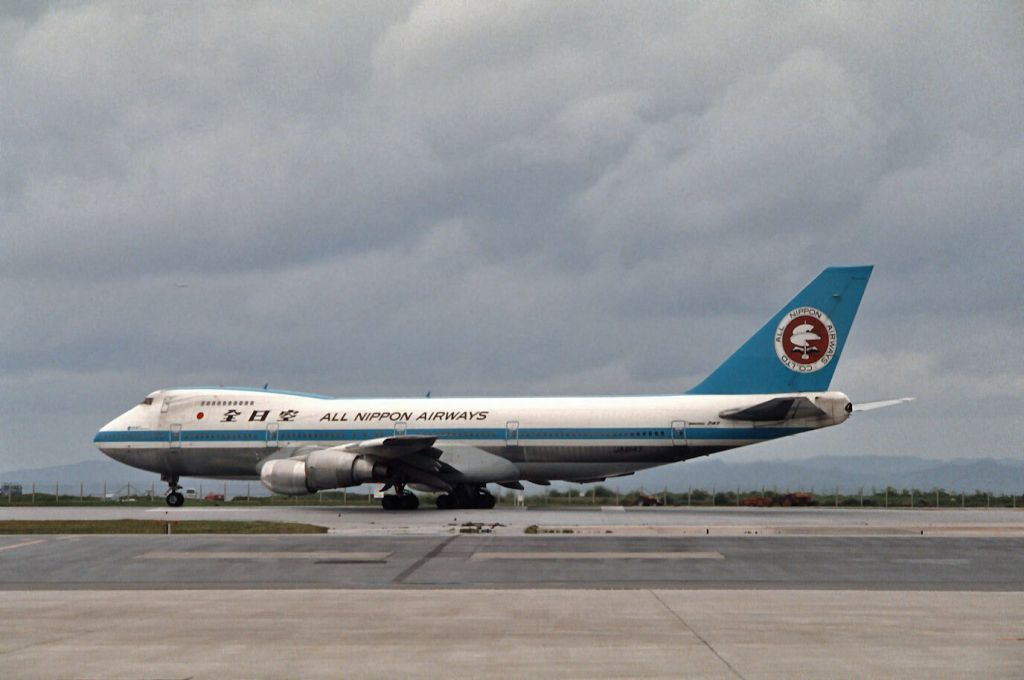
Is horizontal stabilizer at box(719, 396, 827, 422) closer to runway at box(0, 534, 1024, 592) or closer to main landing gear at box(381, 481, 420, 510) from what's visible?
runway at box(0, 534, 1024, 592)

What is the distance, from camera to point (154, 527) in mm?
35125

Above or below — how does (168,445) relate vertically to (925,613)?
above

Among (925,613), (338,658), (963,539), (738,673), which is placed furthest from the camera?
(963,539)

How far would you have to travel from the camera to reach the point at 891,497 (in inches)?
2415

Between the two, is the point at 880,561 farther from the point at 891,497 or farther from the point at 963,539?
the point at 891,497

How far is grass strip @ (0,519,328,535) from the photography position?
33.4 meters

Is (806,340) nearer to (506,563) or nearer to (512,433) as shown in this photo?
(512,433)

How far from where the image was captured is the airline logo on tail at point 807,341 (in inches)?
1689

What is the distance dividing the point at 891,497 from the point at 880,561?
4010cm

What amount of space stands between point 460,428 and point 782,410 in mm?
12257

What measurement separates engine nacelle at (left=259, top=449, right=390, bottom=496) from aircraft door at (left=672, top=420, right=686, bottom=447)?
10881 mm

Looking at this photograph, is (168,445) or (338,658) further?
(168,445)

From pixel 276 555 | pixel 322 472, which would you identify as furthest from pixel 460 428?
pixel 276 555

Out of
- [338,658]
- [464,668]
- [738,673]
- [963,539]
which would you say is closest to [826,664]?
[738,673]
